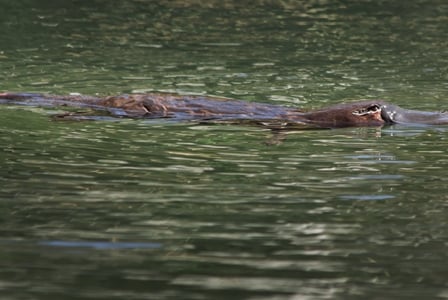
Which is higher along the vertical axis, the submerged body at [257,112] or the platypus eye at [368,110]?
the platypus eye at [368,110]

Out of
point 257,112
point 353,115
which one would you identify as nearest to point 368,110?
point 353,115

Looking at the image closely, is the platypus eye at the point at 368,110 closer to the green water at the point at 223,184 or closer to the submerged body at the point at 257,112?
the submerged body at the point at 257,112

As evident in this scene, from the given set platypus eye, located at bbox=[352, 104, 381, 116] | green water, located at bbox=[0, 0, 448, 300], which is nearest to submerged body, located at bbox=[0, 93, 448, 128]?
platypus eye, located at bbox=[352, 104, 381, 116]

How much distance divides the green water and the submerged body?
8.9 inches

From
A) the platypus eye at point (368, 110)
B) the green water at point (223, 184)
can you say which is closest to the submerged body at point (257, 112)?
the platypus eye at point (368, 110)

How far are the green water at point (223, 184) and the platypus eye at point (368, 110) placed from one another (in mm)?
224

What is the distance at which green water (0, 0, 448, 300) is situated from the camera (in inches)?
201

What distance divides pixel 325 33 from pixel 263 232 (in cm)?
994

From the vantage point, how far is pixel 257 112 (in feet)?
31.5

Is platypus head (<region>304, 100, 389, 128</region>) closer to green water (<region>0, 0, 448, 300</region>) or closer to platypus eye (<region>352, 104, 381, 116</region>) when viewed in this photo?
platypus eye (<region>352, 104, 381, 116</region>)

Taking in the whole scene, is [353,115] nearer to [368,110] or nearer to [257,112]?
[368,110]

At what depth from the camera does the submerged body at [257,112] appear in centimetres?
943

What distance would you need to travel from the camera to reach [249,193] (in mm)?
6750

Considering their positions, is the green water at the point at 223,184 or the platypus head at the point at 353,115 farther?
the platypus head at the point at 353,115
